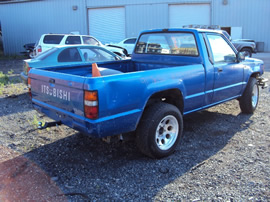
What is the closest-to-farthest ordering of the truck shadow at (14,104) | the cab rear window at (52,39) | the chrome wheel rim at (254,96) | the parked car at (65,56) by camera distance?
the chrome wheel rim at (254,96) < the truck shadow at (14,104) < the parked car at (65,56) < the cab rear window at (52,39)

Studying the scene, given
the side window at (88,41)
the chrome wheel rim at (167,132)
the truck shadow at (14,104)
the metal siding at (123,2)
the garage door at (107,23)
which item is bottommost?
the truck shadow at (14,104)

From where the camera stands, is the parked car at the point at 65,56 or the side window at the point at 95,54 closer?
the parked car at the point at 65,56

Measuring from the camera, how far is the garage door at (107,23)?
23.6 m

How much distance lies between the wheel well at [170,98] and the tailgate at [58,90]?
3.59 feet

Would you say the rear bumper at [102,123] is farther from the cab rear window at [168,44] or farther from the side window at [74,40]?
the side window at [74,40]

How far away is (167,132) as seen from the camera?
393cm

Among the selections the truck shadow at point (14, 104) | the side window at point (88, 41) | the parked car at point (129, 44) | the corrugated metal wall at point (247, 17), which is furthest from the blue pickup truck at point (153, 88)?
the corrugated metal wall at point (247, 17)

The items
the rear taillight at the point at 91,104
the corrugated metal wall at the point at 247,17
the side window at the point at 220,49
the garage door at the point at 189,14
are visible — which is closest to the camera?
the rear taillight at the point at 91,104

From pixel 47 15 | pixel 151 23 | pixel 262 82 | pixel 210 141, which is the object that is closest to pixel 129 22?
pixel 151 23

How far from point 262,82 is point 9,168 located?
5374mm

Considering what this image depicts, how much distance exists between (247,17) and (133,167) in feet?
70.3

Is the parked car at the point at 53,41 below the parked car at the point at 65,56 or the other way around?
the other way around

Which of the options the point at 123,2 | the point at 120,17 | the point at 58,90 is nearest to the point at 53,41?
the point at 58,90

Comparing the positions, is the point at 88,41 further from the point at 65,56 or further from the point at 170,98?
the point at 170,98
